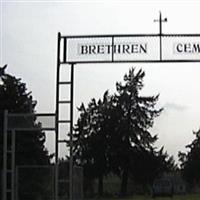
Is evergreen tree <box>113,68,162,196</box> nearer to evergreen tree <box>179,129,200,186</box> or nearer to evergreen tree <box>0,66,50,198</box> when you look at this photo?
evergreen tree <box>179,129,200,186</box>

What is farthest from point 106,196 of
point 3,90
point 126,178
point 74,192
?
point 74,192

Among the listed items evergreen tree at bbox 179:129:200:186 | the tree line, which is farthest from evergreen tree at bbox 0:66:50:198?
evergreen tree at bbox 179:129:200:186

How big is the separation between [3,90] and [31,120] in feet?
70.8

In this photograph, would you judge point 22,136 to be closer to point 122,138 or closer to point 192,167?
point 122,138

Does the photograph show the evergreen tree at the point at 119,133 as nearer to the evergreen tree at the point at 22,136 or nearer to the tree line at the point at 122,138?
the tree line at the point at 122,138

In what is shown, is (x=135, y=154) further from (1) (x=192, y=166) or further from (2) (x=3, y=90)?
(2) (x=3, y=90)

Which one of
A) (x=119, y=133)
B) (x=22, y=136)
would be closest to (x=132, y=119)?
(x=119, y=133)

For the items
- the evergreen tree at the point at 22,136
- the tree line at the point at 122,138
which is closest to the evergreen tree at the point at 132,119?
the tree line at the point at 122,138

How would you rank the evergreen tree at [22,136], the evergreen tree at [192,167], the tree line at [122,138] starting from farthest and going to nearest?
the evergreen tree at [192,167] < the tree line at [122,138] < the evergreen tree at [22,136]

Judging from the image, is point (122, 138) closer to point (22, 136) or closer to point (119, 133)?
point (119, 133)

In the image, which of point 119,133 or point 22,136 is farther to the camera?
point 119,133

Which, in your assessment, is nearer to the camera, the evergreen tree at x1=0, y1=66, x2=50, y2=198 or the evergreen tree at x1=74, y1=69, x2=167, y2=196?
the evergreen tree at x1=0, y1=66, x2=50, y2=198

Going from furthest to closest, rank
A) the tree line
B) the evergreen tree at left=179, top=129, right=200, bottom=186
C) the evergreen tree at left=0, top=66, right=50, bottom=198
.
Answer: the evergreen tree at left=179, top=129, right=200, bottom=186
the tree line
the evergreen tree at left=0, top=66, right=50, bottom=198

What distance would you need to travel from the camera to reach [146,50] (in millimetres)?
22688
